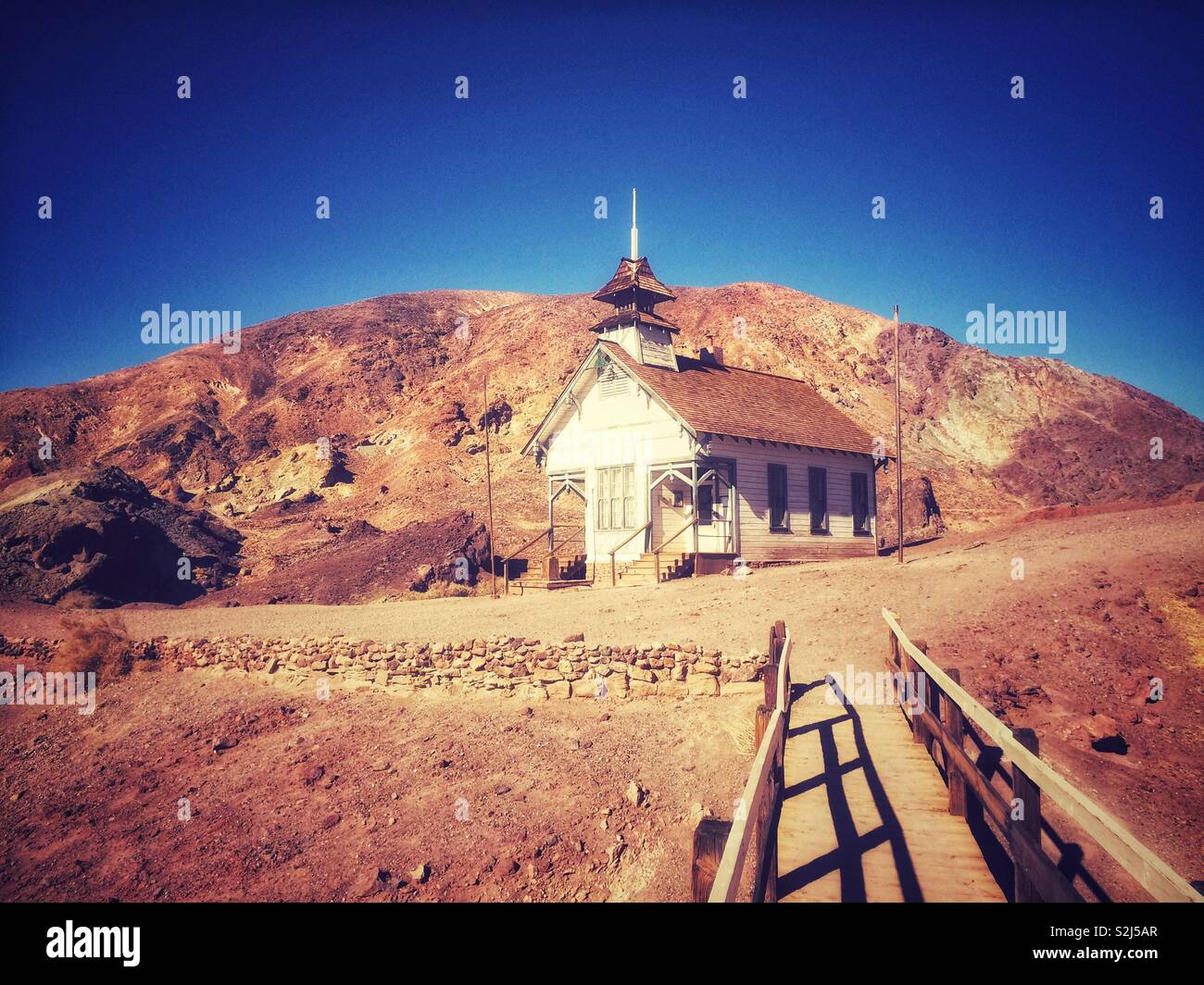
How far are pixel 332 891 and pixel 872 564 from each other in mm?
16726

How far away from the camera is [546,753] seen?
922 cm

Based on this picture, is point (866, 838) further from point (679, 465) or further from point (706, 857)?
point (679, 465)

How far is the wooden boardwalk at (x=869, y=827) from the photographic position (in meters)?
5.00

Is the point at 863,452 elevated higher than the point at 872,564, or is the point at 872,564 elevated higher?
the point at 863,452

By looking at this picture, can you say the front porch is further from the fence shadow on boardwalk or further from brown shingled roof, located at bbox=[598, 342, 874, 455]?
Answer: the fence shadow on boardwalk

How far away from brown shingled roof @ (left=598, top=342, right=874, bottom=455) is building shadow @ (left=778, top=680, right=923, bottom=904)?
44.6ft

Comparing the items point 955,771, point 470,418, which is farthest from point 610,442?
point 470,418

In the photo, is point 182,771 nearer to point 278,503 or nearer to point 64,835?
point 64,835


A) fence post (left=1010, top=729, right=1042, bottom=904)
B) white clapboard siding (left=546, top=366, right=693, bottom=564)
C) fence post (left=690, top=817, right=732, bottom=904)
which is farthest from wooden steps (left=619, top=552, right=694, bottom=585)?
fence post (left=690, top=817, right=732, bottom=904)

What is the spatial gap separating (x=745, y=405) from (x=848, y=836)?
19942mm

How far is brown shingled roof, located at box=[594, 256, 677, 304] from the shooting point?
984 inches
